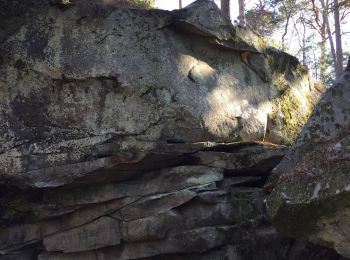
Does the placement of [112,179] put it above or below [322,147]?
below

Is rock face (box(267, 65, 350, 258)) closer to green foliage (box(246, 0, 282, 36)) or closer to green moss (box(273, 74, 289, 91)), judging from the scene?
green moss (box(273, 74, 289, 91))

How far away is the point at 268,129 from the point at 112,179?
4.38 m

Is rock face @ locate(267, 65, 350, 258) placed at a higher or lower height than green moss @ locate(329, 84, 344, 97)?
lower

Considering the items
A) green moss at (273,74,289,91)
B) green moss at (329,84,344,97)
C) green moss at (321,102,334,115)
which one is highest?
green moss at (273,74,289,91)

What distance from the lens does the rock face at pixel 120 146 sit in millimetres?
8211

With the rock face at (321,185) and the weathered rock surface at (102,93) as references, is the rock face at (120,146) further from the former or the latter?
the rock face at (321,185)

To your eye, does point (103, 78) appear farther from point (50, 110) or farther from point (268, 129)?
point (268, 129)

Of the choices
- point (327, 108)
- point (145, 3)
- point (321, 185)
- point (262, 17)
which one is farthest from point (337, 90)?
point (262, 17)

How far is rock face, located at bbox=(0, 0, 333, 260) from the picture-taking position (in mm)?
8211

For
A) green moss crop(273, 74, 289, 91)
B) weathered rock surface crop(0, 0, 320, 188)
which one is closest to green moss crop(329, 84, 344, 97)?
weathered rock surface crop(0, 0, 320, 188)

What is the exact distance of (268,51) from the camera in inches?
448

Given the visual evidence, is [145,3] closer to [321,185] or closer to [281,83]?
[281,83]

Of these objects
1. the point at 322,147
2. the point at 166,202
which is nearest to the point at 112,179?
the point at 166,202

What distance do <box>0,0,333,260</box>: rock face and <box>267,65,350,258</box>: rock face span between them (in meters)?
1.86
